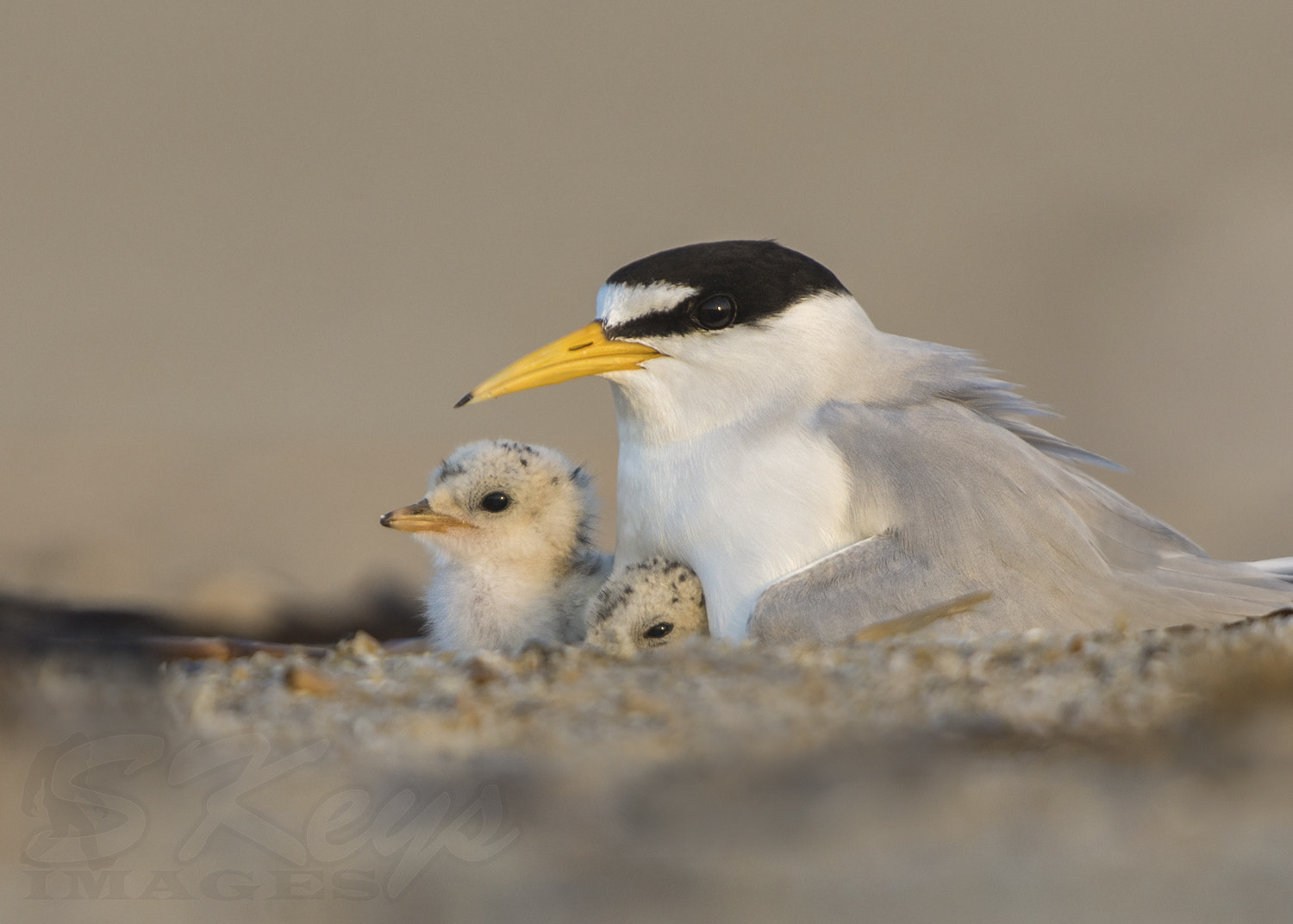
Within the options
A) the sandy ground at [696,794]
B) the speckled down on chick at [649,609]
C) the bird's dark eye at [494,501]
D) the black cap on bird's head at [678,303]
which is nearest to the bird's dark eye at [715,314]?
the black cap on bird's head at [678,303]

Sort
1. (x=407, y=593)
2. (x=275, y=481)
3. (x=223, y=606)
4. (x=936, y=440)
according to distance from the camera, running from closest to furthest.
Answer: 1. (x=936, y=440)
2. (x=223, y=606)
3. (x=407, y=593)
4. (x=275, y=481)

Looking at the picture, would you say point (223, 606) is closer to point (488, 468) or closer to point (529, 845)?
point (488, 468)

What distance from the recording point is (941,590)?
325 centimetres

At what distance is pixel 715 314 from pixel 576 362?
39cm

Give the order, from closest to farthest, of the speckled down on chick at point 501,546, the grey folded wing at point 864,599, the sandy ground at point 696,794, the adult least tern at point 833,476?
the sandy ground at point 696,794, the grey folded wing at point 864,599, the adult least tern at point 833,476, the speckled down on chick at point 501,546

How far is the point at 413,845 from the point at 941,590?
5.08 feet

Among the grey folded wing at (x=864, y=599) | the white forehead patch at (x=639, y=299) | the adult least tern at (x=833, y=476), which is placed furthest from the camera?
the white forehead patch at (x=639, y=299)

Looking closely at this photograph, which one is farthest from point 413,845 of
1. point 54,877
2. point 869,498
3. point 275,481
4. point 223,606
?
point 275,481

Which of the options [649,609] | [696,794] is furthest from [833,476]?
[696,794]

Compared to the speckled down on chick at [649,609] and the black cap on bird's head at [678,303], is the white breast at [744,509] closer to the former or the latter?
the speckled down on chick at [649,609]

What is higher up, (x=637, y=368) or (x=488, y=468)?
(x=637, y=368)

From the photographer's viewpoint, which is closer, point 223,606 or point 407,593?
point 223,606

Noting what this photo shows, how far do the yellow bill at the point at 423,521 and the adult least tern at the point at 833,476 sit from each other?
398 millimetres

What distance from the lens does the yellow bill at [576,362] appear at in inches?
148
